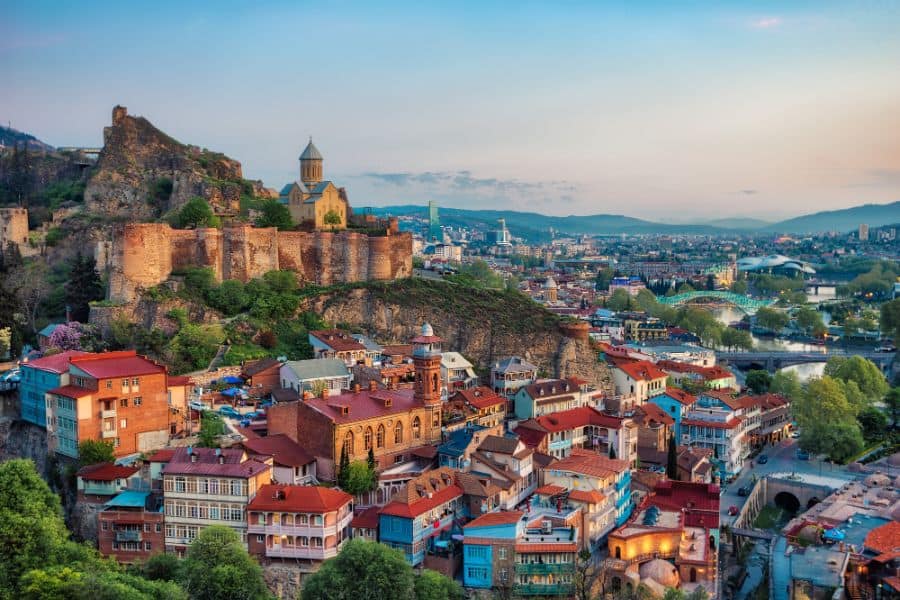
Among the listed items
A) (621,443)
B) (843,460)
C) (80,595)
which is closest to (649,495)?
(621,443)

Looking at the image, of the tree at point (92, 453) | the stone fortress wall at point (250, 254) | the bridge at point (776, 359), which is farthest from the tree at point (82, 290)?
the bridge at point (776, 359)

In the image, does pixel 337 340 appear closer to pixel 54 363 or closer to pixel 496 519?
pixel 54 363

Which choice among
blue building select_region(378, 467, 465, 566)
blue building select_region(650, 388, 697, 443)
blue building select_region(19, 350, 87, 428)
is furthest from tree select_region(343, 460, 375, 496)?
blue building select_region(650, 388, 697, 443)

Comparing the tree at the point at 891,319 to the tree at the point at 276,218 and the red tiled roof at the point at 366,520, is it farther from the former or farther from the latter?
the red tiled roof at the point at 366,520

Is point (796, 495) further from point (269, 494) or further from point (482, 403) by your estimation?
point (269, 494)

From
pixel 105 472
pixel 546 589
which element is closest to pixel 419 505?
pixel 546 589

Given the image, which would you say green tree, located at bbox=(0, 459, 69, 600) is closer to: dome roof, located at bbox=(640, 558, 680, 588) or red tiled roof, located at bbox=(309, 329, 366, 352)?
red tiled roof, located at bbox=(309, 329, 366, 352)
